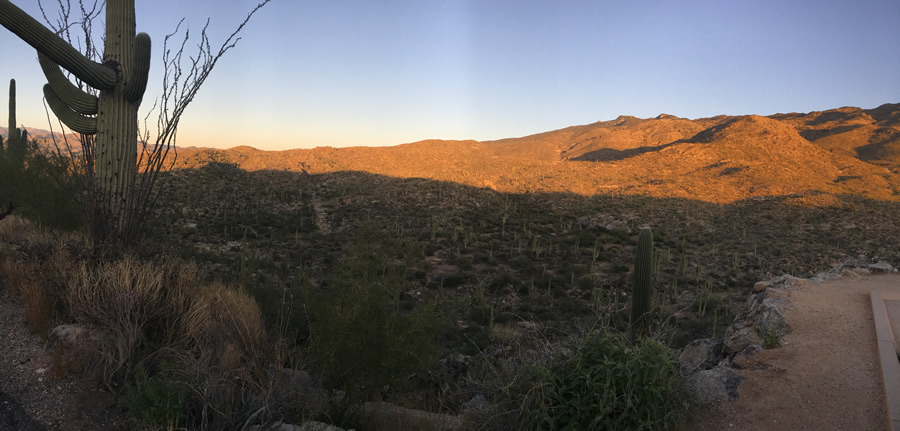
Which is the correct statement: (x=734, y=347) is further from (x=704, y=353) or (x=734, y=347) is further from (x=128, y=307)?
(x=128, y=307)

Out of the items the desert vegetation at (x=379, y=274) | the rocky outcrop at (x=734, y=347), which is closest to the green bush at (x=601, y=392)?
the desert vegetation at (x=379, y=274)

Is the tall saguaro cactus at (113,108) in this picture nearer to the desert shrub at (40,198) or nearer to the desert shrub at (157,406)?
the desert shrub at (157,406)

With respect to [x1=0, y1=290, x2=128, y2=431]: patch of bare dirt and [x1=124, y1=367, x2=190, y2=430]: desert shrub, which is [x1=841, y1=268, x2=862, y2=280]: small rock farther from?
[x1=0, y1=290, x2=128, y2=431]: patch of bare dirt

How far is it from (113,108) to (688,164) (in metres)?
43.3

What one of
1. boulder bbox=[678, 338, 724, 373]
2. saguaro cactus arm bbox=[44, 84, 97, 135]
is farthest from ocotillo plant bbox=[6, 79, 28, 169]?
boulder bbox=[678, 338, 724, 373]

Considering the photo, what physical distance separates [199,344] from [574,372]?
4.04 meters

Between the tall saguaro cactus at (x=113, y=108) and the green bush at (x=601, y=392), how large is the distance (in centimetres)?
577

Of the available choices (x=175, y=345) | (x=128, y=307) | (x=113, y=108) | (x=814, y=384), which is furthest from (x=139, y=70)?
(x=814, y=384)

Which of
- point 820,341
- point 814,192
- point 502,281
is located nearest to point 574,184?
point 814,192

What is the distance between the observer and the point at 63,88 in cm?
664

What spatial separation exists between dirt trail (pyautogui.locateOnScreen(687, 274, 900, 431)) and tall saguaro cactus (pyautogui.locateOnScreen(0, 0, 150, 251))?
25.0 ft

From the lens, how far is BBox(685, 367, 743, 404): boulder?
538 cm

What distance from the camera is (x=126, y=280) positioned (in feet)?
18.1

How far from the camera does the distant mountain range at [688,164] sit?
113 ft
